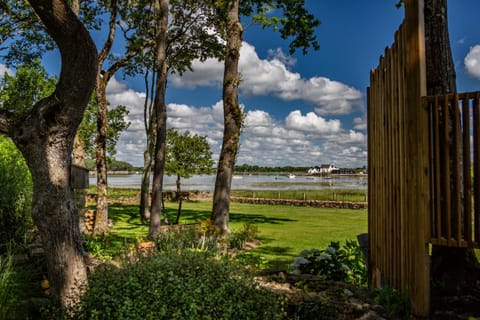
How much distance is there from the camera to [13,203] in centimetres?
547

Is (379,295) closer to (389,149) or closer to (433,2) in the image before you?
(389,149)

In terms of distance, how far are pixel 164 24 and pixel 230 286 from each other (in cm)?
953

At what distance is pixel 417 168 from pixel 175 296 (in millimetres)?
2559

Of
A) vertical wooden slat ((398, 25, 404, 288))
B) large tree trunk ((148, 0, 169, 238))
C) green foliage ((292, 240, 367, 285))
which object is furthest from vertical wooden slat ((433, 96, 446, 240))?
large tree trunk ((148, 0, 169, 238))

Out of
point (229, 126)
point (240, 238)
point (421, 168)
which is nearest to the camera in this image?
point (421, 168)

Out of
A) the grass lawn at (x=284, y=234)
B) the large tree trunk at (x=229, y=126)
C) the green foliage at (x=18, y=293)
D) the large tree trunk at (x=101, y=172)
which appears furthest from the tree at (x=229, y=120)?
the green foliage at (x=18, y=293)

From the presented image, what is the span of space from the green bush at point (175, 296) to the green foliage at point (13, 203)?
226 centimetres

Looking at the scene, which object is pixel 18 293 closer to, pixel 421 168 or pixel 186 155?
pixel 421 168

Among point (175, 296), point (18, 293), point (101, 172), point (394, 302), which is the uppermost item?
point (101, 172)

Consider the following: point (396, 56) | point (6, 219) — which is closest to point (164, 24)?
point (6, 219)

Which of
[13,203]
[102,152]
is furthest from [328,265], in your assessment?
[102,152]

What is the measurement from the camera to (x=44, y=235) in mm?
3744

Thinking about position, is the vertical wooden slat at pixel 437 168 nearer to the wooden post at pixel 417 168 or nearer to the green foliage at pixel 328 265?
the wooden post at pixel 417 168

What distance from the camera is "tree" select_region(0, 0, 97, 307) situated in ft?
11.7
